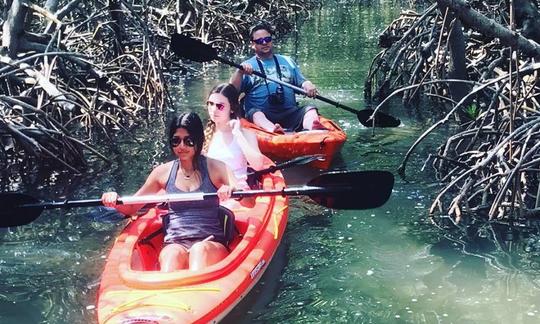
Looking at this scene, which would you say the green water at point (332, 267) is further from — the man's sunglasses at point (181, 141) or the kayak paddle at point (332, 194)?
the man's sunglasses at point (181, 141)

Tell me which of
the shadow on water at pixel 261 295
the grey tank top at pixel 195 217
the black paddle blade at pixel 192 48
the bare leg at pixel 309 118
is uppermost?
the black paddle blade at pixel 192 48

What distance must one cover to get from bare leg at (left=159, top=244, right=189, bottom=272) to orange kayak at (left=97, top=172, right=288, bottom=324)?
12 cm

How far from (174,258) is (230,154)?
1.37 m

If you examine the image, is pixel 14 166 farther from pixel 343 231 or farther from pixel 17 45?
pixel 343 231

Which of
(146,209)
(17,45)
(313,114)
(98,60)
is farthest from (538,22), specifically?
(98,60)

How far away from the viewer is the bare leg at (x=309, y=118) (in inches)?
251

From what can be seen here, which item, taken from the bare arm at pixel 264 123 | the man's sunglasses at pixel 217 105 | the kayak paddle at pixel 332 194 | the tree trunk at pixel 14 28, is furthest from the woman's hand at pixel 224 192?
the tree trunk at pixel 14 28

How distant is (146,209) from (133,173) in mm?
2140

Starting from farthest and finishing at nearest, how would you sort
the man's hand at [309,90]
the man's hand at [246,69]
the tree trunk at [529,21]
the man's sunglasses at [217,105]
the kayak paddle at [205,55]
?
the kayak paddle at [205,55] < the man's hand at [309,90] < the man's hand at [246,69] < the tree trunk at [529,21] < the man's sunglasses at [217,105]

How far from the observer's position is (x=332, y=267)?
4438 mm

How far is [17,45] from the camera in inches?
278

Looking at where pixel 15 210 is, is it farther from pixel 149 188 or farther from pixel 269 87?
pixel 269 87

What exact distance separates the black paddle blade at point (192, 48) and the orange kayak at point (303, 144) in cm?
104

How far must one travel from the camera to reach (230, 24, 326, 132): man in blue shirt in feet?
21.6
